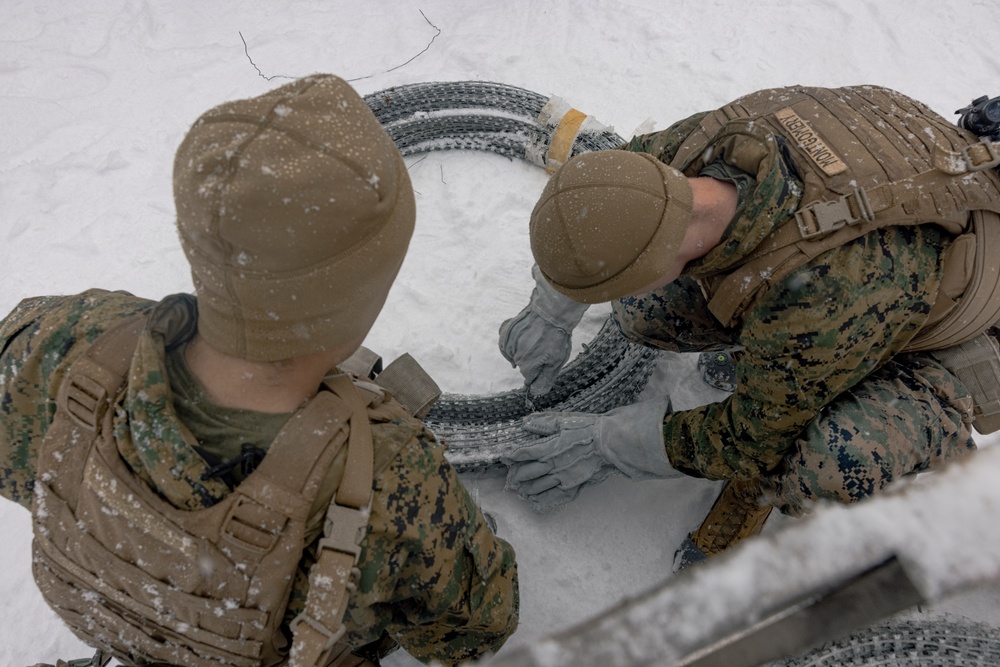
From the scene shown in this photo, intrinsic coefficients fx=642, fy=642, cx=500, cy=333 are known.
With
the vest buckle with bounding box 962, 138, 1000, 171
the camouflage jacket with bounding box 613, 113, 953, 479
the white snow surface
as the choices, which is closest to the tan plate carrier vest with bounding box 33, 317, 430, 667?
the camouflage jacket with bounding box 613, 113, 953, 479

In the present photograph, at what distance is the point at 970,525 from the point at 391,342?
3785mm

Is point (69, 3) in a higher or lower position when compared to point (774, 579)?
lower

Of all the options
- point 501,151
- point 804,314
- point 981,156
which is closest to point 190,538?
point 804,314

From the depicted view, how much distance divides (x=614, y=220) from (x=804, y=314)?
86cm

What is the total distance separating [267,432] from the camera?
174 cm

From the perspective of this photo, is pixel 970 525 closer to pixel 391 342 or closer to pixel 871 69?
pixel 391 342

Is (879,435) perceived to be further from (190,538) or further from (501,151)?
(501,151)

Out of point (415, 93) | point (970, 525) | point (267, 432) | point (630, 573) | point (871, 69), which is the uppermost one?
point (970, 525)

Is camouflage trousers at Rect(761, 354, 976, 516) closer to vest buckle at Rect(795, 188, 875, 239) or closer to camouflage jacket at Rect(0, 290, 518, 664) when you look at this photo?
vest buckle at Rect(795, 188, 875, 239)

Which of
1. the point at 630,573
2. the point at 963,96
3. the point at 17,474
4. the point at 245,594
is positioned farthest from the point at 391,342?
the point at 963,96

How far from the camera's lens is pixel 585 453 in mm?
3537

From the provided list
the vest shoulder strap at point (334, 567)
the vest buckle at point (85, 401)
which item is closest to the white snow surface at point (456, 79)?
the vest shoulder strap at point (334, 567)

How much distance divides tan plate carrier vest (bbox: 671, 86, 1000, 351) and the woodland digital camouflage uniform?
0.06 m

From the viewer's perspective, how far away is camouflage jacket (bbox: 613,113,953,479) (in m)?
2.45
